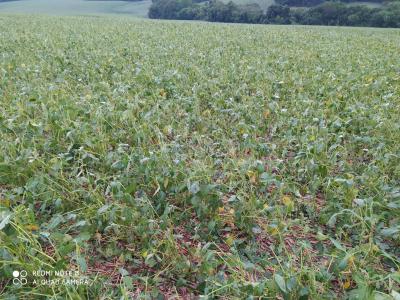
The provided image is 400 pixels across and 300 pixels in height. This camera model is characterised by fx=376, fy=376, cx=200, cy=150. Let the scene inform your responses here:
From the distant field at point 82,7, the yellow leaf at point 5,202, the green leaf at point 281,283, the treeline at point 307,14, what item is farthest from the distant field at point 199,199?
the distant field at point 82,7

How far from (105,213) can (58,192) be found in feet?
1.69

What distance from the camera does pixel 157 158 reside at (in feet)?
11.0

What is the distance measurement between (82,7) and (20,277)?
306 feet

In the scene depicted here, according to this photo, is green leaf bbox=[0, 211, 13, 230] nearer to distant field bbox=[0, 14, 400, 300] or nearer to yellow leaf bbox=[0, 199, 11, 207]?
distant field bbox=[0, 14, 400, 300]

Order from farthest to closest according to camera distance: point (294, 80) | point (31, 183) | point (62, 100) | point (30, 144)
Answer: point (294, 80) → point (62, 100) → point (30, 144) → point (31, 183)

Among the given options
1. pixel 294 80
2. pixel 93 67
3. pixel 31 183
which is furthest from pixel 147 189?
pixel 93 67

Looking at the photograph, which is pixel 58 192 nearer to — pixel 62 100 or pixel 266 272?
pixel 266 272

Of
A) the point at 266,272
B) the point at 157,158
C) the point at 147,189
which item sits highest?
the point at 157,158

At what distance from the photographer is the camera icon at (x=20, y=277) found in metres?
2.20

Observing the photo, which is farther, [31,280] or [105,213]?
[105,213]

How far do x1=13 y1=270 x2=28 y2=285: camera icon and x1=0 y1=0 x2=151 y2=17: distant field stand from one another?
82379 mm

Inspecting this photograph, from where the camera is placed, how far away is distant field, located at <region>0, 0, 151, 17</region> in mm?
80012

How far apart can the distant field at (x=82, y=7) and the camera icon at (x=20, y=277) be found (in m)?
82.4

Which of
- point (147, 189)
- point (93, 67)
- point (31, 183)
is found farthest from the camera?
point (93, 67)
